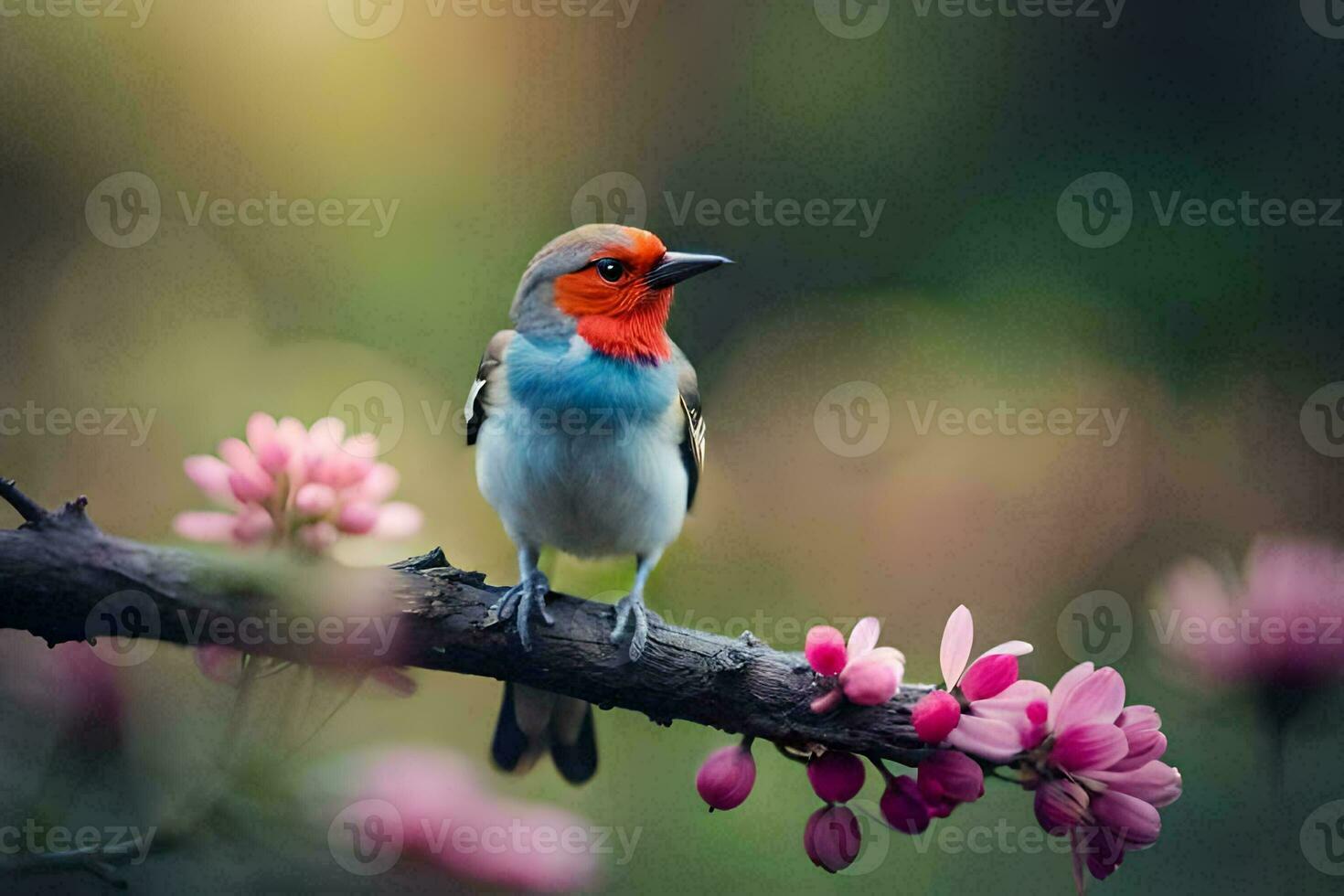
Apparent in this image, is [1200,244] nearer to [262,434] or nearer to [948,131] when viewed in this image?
[948,131]

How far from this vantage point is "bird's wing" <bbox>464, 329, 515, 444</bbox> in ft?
4.09

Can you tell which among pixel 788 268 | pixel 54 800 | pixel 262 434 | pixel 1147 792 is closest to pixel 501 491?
pixel 262 434

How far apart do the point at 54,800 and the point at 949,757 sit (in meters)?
0.58

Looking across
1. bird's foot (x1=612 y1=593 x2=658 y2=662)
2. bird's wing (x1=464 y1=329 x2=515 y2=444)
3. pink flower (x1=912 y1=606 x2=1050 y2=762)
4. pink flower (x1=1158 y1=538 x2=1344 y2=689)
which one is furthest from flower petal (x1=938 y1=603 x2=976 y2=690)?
bird's wing (x1=464 y1=329 x2=515 y2=444)

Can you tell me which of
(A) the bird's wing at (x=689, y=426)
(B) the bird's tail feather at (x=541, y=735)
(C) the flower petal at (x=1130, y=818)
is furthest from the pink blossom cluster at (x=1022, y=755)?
(A) the bird's wing at (x=689, y=426)

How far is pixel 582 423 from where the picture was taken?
1194 millimetres

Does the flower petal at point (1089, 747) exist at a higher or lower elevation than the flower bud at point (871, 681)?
lower

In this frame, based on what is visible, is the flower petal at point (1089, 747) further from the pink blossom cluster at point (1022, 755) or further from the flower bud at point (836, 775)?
the flower bud at point (836, 775)

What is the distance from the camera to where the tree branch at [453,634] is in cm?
75

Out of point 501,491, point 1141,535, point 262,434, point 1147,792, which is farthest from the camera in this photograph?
point 1141,535

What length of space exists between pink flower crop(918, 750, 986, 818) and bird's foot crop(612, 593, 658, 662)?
0.74 ft

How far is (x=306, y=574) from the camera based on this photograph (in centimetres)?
82

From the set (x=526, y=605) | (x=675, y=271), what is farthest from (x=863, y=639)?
(x=675, y=271)

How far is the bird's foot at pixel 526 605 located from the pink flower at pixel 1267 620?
53 cm
